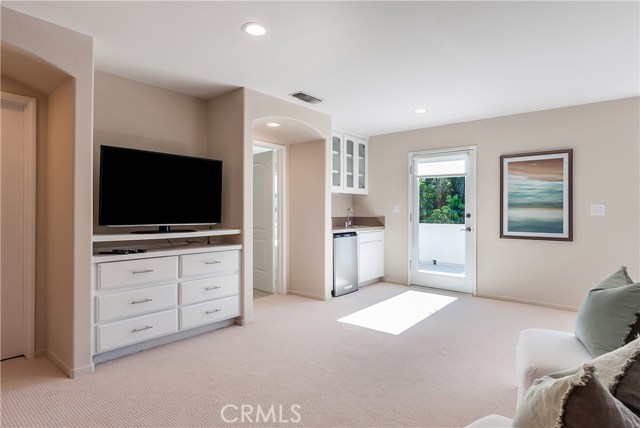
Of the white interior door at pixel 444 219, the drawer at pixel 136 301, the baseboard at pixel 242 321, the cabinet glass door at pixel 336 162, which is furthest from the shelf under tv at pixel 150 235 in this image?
the white interior door at pixel 444 219

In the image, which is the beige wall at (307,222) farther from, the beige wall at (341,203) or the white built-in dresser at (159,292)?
the white built-in dresser at (159,292)

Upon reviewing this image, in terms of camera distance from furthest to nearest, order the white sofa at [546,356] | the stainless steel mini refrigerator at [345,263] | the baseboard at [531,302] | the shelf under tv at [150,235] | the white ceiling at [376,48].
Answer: the stainless steel mini refrigerator at [345,263], the baseboard at [531,302], the shelf under tv at [150,235], the white ceiling at [376,48], the white sofa at [546,356]

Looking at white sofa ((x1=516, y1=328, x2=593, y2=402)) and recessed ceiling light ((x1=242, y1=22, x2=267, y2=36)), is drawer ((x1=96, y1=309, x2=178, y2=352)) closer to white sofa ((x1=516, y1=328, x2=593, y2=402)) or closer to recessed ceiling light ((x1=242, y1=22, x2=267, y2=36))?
recessed ceiling light ((x1=242, y1=22, x2=267, y2=36))

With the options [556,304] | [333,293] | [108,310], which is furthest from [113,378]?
[556,304]

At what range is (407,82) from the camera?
3.45 meters

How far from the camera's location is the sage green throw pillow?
1578 mm

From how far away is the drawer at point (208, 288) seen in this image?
10.5 ft

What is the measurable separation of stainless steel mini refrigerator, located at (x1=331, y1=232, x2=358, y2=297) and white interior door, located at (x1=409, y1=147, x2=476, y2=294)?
0.96 metres

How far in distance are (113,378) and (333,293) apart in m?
2.86

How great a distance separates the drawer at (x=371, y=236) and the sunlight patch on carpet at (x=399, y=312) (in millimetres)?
986

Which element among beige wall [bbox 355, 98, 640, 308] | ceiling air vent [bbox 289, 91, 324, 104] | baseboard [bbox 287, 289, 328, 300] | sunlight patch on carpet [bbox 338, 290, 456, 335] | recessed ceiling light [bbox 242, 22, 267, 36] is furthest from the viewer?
baseboard [bbox 287, 289, 328, 300]

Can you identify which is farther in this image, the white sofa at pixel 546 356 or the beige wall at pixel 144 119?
the beige wall at pixel 144 119

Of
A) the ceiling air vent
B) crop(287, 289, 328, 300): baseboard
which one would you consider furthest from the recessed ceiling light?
crop(287, 289, 328, 300): baseboard

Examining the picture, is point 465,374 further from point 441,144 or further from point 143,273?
point 441,144
